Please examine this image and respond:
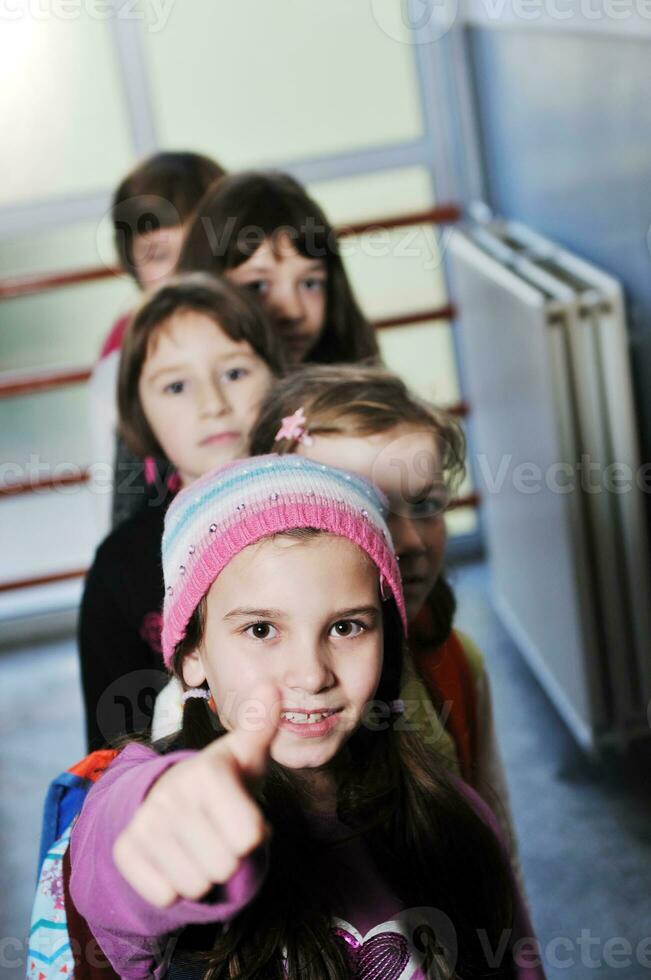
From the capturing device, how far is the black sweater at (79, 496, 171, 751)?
1.22m

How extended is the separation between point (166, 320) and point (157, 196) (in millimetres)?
748

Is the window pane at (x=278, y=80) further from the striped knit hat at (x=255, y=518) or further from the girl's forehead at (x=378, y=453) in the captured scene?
the striped knit hat at (x=255, y=518)

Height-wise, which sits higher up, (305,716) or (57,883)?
(305,716)

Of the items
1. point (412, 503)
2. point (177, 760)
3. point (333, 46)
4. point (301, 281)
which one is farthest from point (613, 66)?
point (177, 760)

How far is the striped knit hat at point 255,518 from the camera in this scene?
0.81m

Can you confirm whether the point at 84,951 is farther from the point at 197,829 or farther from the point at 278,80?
the point at 278,80

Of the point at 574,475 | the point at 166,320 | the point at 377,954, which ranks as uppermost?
the point at 166,320

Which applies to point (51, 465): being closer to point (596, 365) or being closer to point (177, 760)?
point (596, 365)

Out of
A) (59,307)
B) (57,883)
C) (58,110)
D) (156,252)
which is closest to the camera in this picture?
(57,883)

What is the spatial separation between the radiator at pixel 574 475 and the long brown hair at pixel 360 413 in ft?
2.96

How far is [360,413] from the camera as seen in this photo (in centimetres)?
118

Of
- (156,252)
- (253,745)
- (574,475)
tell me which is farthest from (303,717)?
(574,475)

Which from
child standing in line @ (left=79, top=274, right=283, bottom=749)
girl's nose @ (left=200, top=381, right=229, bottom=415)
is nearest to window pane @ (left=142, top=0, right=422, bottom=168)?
child standing in line @ (left=79, top=274, right=283, bottom=749)

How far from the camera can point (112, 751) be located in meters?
0.92
